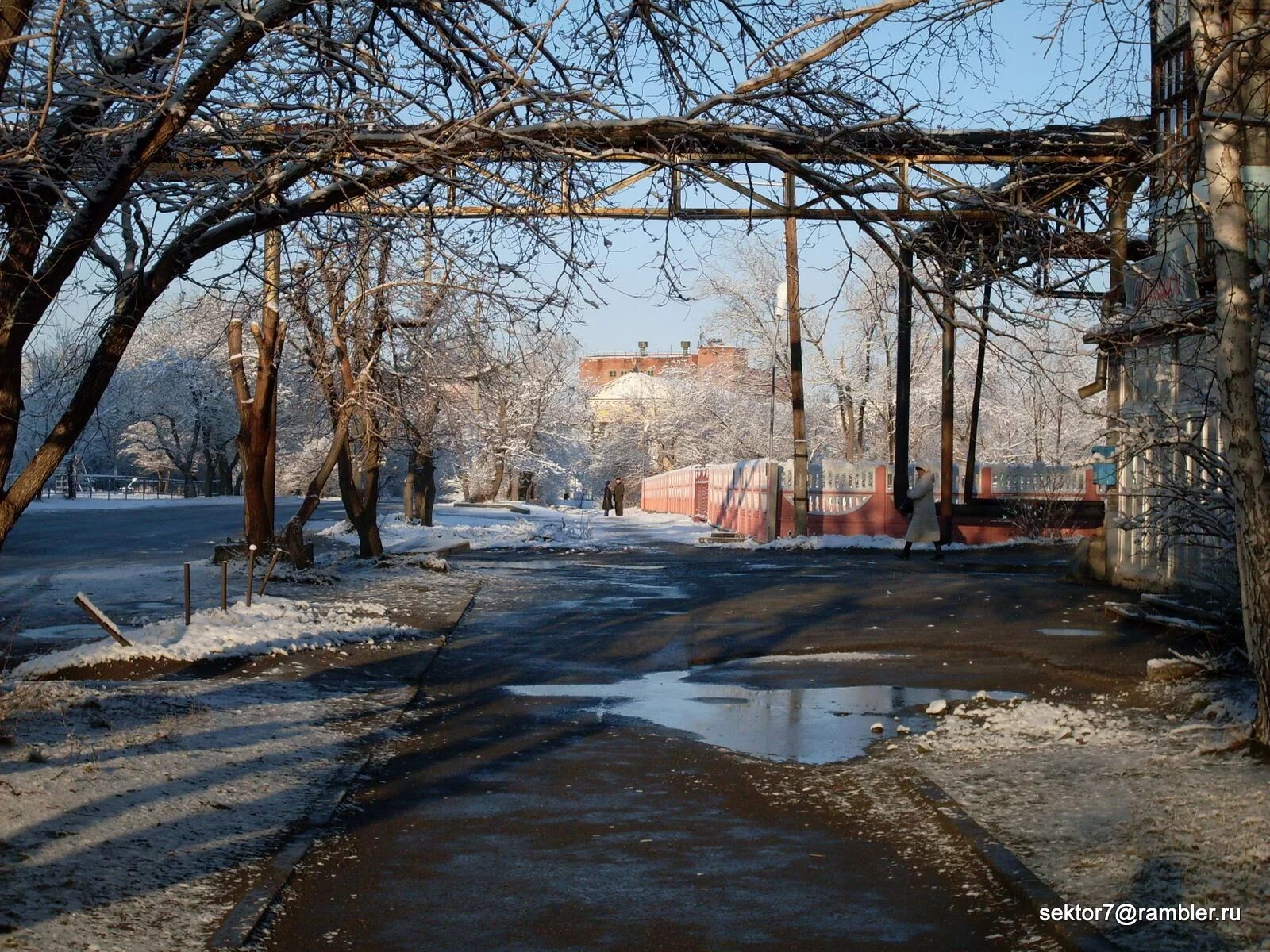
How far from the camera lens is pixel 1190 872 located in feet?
17.2

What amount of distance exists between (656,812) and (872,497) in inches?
977

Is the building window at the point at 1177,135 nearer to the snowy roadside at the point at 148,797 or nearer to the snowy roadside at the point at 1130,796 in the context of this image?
the snowy roadside at the point at 1130,796

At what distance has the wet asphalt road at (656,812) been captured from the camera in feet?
16.6

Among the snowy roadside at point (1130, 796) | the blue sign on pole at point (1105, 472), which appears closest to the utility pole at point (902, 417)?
the blue sign on pole at point (1105, 472)

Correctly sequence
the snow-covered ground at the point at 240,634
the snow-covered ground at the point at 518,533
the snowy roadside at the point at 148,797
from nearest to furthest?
the snowy roadside at the point at 148,797 → the snow-covered ground at the point at 240,634 → the snow-covered ground at the point at 518,533

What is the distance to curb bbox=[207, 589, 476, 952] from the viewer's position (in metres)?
4.85

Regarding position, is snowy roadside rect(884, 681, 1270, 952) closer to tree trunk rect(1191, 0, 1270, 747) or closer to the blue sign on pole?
tree trunk rect(1191, 0, 1270, 747)

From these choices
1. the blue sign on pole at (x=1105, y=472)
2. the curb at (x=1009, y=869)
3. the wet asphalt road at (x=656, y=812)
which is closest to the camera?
the curb at (x=1009, y=869)

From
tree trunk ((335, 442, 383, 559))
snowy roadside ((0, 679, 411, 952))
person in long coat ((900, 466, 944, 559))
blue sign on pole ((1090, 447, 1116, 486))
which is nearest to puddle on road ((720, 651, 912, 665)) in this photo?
snowy roadside ((0, 679, 411, 952))

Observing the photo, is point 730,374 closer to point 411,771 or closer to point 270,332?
point 270,332

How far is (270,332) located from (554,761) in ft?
37.5

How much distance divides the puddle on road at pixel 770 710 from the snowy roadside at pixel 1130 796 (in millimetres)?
447

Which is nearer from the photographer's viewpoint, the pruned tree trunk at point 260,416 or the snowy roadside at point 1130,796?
the snowy roadside at point 1130,796
